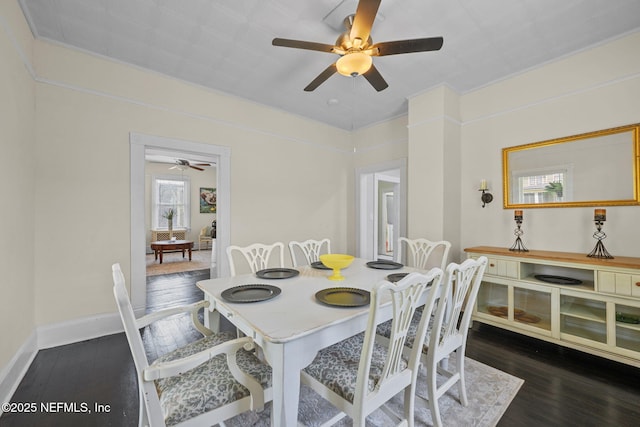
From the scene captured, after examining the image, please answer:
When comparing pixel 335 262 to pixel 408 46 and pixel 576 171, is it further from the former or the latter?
pixel 576 171

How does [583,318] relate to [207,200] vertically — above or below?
below

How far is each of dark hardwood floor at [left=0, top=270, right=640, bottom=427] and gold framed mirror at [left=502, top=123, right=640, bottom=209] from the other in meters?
1.40

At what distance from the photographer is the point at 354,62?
1849 millimetres

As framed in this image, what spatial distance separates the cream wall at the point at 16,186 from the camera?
1.73 meters

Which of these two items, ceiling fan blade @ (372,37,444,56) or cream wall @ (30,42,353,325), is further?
cream wall @ (30,42,353,325)

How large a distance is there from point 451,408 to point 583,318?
5.00ft

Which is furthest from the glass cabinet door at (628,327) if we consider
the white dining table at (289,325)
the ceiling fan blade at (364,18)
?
the ceiling fan blade at (364,18)

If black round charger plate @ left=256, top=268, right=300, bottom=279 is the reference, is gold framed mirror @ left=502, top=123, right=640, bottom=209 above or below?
above

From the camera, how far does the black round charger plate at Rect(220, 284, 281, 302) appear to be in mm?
1421

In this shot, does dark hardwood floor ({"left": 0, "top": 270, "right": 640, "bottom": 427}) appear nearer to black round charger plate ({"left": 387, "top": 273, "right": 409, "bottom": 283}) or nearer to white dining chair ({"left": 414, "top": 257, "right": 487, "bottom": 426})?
white dining chair ({"left": 414, "top": 257, "right": 487, "bottom": 426})

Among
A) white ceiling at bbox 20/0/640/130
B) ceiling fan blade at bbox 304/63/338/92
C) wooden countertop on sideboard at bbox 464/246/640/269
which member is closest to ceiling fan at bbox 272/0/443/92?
ceiling fan blade at bbox 304/63/338/92

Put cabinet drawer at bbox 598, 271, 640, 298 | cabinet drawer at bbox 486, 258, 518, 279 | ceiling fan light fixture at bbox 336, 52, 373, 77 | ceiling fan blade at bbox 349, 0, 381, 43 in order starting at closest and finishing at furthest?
ceiling fan blade at bbox 349, 0, 381, 43 < ceiling fan light fixture at bbox 336, 52, 373, 77 < cabinet drawer at bbox 598, 271, 640, 298 < cabinet drawer at bbox 486, 258, 518, 279

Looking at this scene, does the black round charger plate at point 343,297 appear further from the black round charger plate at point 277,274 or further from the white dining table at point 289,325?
the black round charger plate at point 277,274

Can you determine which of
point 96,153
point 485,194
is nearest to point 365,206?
point 485,194
